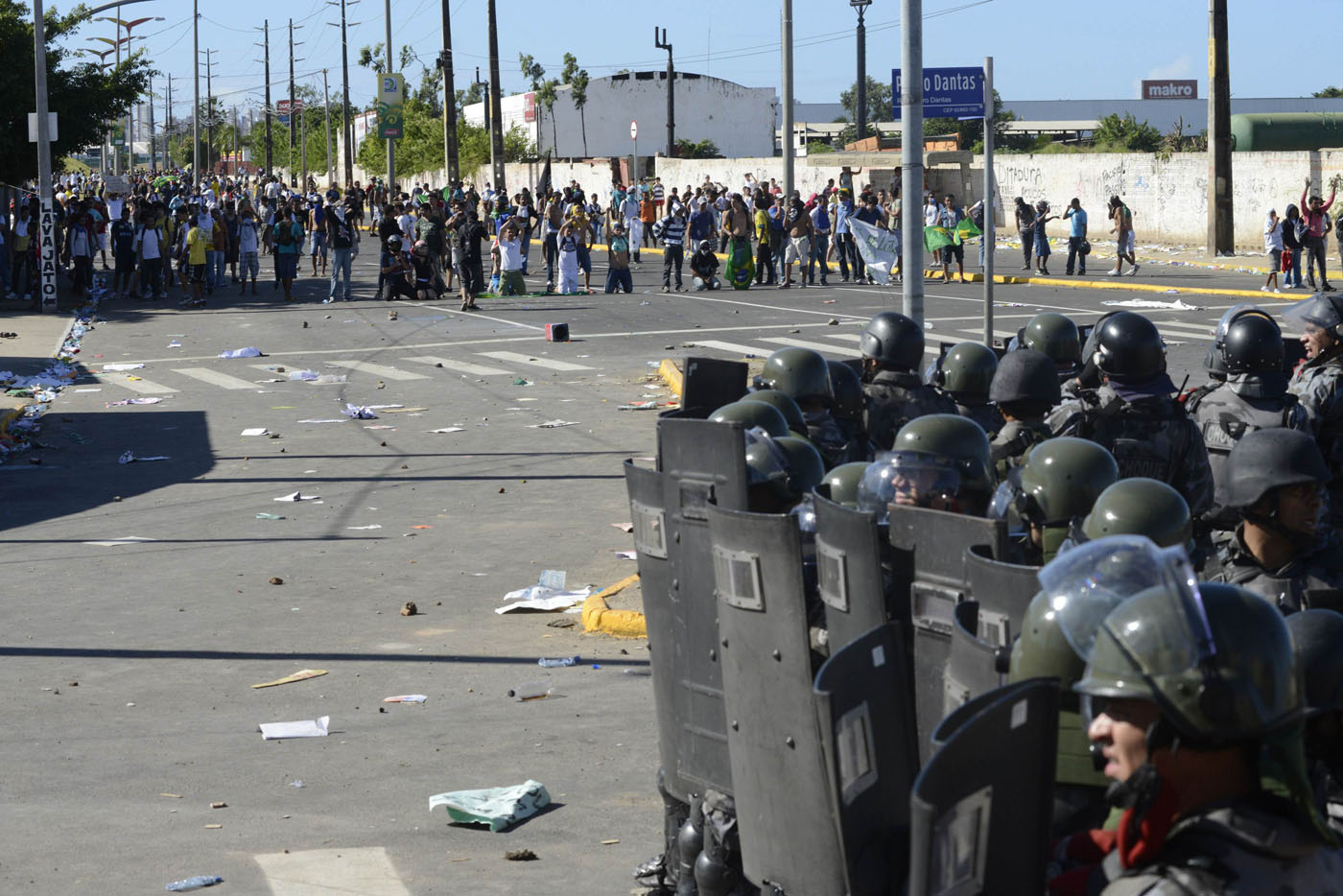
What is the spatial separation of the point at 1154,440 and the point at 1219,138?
1170 inches

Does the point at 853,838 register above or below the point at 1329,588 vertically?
below

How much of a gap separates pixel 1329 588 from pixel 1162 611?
221 cm

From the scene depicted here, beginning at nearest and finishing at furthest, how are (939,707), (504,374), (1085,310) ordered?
(939,707)
(504,374)
(1085,310)

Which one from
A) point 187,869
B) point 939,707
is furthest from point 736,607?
point 187,869

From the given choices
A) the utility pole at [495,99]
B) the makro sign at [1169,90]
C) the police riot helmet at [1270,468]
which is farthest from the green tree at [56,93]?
the makro sign at [1169,90]

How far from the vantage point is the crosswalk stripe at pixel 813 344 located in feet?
66.7

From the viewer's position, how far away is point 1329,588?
424 centimetres

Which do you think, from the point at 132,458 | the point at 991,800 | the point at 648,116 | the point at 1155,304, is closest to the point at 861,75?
the point at 648,116

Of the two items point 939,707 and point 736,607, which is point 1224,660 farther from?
point 736,607

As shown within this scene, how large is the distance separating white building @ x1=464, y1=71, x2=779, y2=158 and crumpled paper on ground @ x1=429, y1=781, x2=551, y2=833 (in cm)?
8414

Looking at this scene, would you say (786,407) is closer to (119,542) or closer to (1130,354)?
(1130,354)

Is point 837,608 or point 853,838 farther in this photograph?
point 837,608

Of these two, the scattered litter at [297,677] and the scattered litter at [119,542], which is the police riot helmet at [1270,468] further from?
the scattered litter at [119,542]

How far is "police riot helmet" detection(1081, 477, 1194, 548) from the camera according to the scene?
4.12 m
